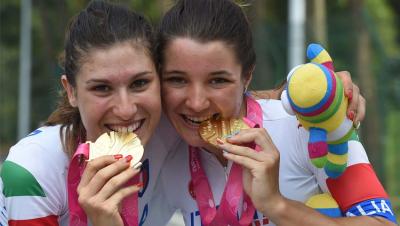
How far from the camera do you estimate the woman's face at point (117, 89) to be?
320 centimetres

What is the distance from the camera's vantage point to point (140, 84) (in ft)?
10.7

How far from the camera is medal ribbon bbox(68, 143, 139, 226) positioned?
3191 mm

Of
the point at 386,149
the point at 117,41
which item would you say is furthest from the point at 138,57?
the point at 386,149

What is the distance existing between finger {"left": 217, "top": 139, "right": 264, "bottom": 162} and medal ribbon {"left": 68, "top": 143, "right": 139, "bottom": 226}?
1.45ft

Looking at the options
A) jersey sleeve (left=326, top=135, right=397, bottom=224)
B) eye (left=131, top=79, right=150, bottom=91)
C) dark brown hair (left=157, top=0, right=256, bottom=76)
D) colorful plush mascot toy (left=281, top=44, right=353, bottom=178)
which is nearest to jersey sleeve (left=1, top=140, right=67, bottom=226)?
eye (left=131, top=79, right=150, bottom=91)

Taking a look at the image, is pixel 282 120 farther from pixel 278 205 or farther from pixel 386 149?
pixel 386 149

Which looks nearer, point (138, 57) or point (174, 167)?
point (138, 57)

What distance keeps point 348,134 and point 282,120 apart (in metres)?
0.47

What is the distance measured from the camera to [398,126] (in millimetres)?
10656

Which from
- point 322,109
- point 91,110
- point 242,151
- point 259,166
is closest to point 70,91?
point 91,110

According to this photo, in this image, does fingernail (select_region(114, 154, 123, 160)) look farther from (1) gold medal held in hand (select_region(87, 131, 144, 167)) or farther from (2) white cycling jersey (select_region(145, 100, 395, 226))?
(2) white cycling jersey (select_region(145, 100, 395, 226))

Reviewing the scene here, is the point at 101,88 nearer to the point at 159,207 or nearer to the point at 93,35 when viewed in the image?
the point at 93,35

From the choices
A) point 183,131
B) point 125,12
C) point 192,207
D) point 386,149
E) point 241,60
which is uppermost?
point 125,12

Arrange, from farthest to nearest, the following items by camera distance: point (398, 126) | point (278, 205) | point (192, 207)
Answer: point (398, 126), point (192, 207), point (278, 205)
